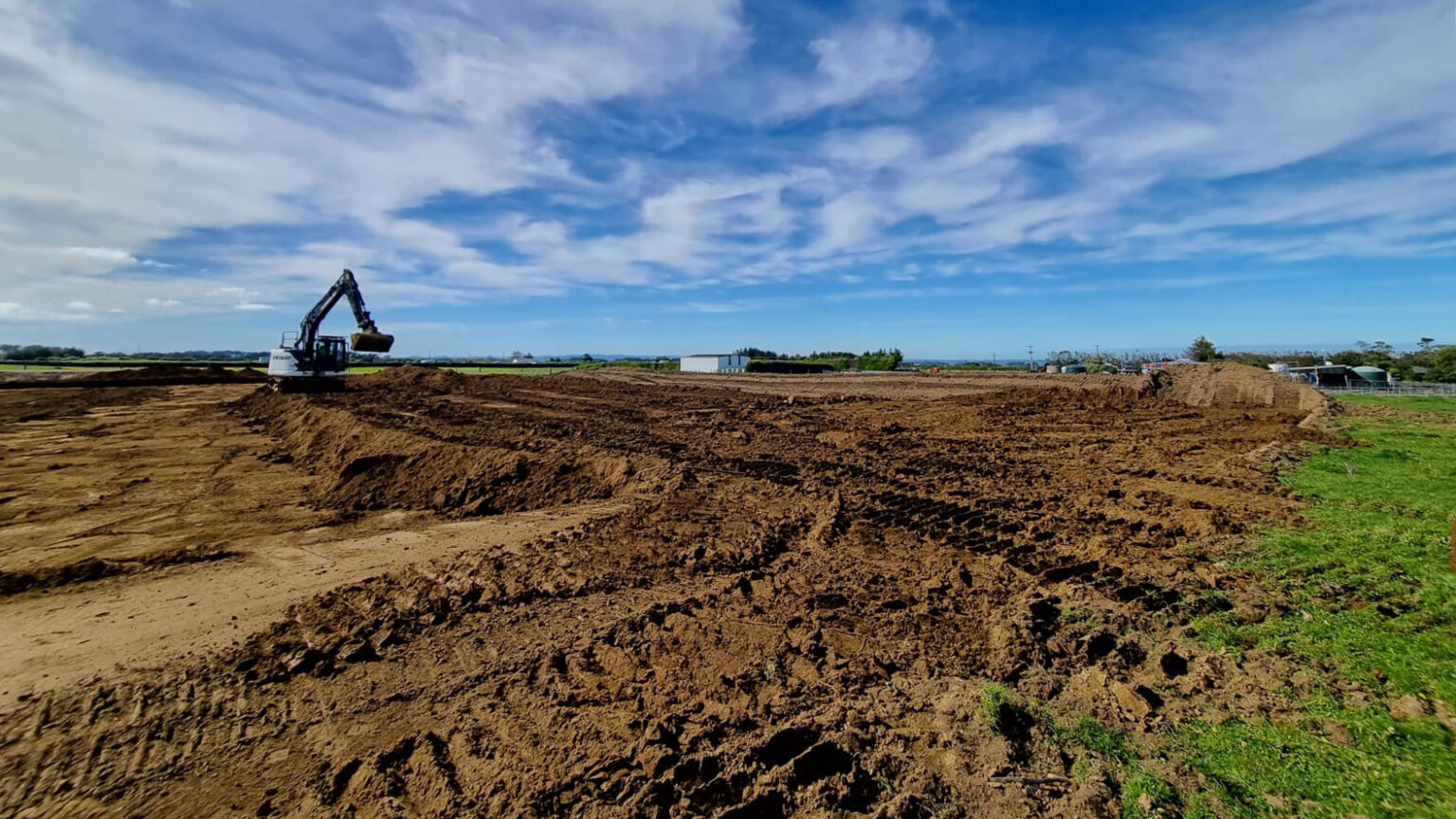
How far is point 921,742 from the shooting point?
3344 millimetres

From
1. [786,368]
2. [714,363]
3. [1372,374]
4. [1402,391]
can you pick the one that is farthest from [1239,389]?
[714,363]

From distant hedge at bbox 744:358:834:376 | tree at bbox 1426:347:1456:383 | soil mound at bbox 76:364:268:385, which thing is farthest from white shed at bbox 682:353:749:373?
tree at bbox 1426:347:1456:383

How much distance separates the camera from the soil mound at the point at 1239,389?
19234 mm

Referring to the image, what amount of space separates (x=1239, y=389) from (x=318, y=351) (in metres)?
38.1

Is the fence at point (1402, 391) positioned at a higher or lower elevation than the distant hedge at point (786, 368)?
lower

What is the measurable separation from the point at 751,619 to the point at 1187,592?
396 centimetres

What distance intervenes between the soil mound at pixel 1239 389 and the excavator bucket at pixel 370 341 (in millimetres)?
32201

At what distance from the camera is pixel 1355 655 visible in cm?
392

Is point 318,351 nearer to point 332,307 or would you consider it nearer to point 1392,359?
point 332,307

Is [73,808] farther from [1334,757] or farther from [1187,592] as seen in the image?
[1187,592]

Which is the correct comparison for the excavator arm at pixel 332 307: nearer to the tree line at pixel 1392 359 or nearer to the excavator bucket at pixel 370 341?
the excavator bucket at pixel 370 341

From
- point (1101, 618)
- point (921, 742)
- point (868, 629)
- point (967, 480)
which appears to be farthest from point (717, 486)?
point (921, 742)

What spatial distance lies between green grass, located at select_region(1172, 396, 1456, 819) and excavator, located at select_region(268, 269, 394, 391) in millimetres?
27851

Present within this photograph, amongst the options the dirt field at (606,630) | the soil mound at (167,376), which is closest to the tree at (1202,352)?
the dirt field at (606,630)
